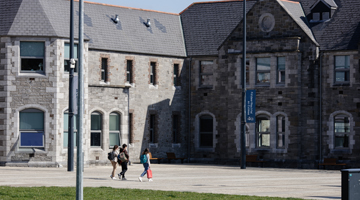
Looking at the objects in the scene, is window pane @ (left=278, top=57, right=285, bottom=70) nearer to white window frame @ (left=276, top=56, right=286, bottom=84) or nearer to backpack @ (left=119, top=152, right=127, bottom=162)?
white window frame @ (left=276, top=56, right=286, bottom=84)

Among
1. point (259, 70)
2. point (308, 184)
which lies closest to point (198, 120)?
point (259, 70)

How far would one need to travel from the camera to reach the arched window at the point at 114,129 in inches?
1633

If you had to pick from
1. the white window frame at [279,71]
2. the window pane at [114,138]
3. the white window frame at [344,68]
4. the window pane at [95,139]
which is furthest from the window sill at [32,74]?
the white window frame at [344,68]

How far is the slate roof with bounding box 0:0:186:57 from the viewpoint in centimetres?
3741

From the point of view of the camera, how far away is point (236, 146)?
141 ft

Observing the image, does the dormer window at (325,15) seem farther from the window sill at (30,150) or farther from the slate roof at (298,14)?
the window sill at (30,150)

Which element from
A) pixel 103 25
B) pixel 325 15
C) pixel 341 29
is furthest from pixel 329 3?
pixel 103 25

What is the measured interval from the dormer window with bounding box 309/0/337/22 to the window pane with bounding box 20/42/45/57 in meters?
16.1

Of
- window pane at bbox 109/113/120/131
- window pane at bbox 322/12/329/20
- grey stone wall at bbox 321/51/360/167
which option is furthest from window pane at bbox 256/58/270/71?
window pane at bbox 109/113/120/131

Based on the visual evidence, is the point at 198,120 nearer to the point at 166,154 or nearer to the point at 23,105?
the point at 166,154

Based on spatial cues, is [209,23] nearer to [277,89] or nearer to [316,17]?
[316,17]

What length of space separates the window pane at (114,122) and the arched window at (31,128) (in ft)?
17.3

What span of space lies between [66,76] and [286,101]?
1235 centimetres

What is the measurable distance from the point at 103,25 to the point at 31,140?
9433 millimetres
